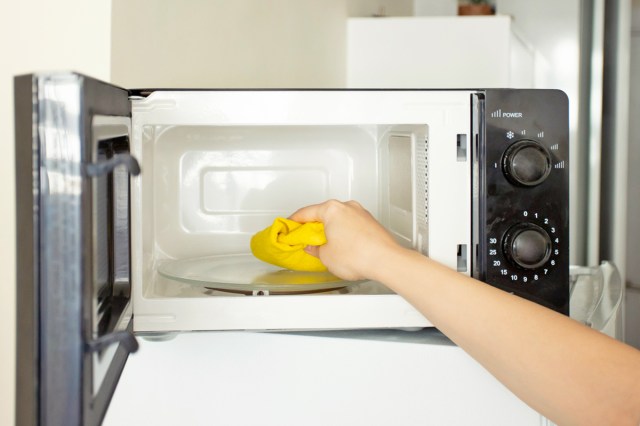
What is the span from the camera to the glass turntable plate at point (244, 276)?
874 millimetres

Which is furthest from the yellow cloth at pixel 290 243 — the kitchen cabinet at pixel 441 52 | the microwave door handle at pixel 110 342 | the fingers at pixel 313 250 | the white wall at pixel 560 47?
the white wall at pixel 560 47

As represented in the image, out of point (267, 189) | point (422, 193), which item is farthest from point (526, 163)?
point (267, 189)

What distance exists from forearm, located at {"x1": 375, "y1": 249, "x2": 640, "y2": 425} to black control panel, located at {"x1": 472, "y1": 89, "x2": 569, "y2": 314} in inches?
3.7

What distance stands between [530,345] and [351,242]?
0.76 feet

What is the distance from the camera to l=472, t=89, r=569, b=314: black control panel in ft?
2.87

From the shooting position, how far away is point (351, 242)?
0.87m

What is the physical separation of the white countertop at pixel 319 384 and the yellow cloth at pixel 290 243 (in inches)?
4.3

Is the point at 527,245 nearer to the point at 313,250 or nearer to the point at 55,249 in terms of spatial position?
the point at 313,250

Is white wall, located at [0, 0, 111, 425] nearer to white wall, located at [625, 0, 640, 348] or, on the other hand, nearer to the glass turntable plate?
the glass turntable plate

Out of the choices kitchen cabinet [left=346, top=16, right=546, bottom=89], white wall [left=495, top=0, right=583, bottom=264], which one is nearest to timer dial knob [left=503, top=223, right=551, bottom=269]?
kitchen cabinet [left=346, top=16, right=546, bottom=89]

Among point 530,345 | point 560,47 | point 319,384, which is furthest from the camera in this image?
point 560,47

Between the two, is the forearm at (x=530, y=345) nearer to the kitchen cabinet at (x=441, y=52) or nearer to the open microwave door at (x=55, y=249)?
the open microwave door at (x=55, y=249)

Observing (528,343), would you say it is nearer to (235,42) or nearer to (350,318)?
(350,318)

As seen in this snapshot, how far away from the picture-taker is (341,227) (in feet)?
2.88
